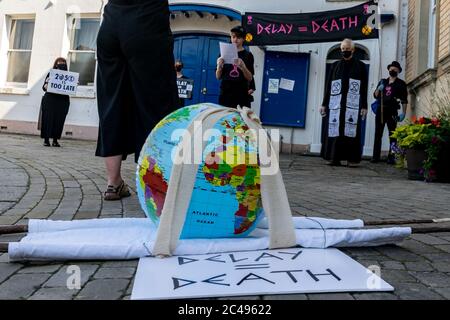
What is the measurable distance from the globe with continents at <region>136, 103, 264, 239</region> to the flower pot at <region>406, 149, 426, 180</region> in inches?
203

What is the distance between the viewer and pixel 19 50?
1457 centimetres

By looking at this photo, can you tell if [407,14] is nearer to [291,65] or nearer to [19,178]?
[291,65]

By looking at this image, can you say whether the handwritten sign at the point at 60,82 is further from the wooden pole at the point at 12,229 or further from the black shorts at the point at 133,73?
the wooden pole at the point at 12,229

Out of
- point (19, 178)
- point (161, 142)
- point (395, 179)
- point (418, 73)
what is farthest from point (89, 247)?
point (418, 73)

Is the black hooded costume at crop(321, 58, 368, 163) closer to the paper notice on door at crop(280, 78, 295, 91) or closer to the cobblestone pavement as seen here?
the cobblestone pavement

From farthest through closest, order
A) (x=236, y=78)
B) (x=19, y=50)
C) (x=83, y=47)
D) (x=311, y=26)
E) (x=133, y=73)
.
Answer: (x=19, y=50), (x=83, y=47), (x=311, y=26), (x=236, y=78), (x=133, y=73)

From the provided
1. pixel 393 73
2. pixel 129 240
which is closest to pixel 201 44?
pixel 393 73

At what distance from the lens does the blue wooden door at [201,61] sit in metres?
12.2

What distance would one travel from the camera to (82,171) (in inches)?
215

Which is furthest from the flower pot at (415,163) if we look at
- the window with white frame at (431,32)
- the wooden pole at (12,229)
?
the wooden pole at (12,229)

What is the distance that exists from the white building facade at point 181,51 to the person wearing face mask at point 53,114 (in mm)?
2849

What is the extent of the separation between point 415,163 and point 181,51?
7.64m

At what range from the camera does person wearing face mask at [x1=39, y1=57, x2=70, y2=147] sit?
9805 millimetres

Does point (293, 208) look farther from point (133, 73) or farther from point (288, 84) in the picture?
point (288, 84)
